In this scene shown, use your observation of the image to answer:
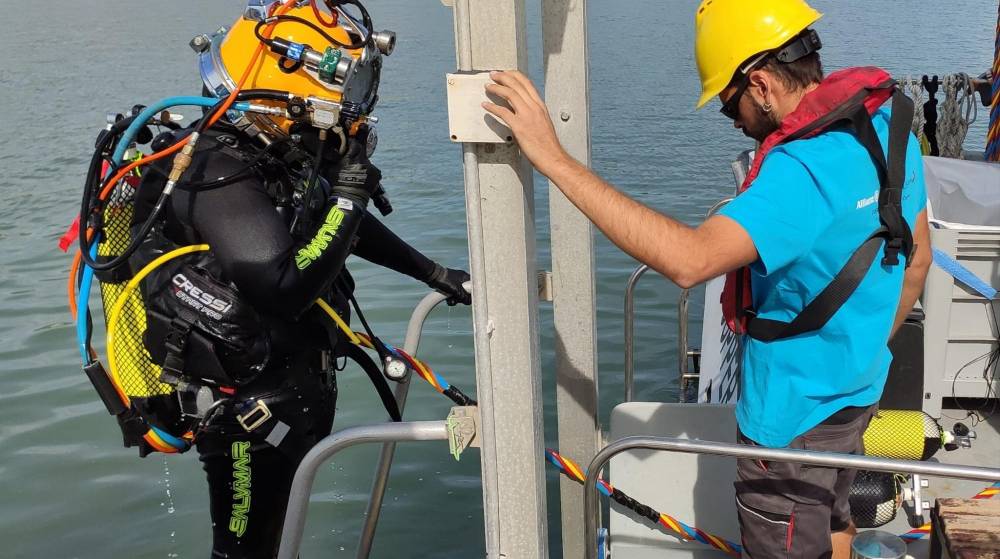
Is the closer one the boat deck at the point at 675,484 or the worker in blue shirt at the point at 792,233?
the worker in blue shirt at the point at 792,233

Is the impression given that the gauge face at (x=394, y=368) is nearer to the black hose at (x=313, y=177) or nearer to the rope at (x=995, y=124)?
the black hose at (x=313, y=177)

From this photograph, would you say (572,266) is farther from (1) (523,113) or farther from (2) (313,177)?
(1) (523,113)

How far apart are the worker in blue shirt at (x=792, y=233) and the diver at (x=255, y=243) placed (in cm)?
102

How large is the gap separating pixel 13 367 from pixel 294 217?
16.8ft

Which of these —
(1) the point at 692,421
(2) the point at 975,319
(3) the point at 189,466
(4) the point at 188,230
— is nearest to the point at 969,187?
(2) the point at 975,319

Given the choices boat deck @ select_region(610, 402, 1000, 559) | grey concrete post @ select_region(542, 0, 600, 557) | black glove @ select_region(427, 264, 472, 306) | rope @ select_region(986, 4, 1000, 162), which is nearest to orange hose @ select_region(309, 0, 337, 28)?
grey concrete post @ select_region(542, 0, 600, 557)

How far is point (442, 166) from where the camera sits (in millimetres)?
12000

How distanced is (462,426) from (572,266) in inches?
41.2

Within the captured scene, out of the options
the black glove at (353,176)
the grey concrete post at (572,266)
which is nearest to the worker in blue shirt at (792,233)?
the grey concrete post at (572,266)

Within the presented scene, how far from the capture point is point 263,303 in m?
2.65

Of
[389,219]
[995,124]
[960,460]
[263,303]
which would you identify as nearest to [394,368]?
[263,303]

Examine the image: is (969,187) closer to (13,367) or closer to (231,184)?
(231,184)

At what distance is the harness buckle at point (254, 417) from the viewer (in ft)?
9.25

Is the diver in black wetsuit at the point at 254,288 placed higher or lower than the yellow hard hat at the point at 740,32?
lower
